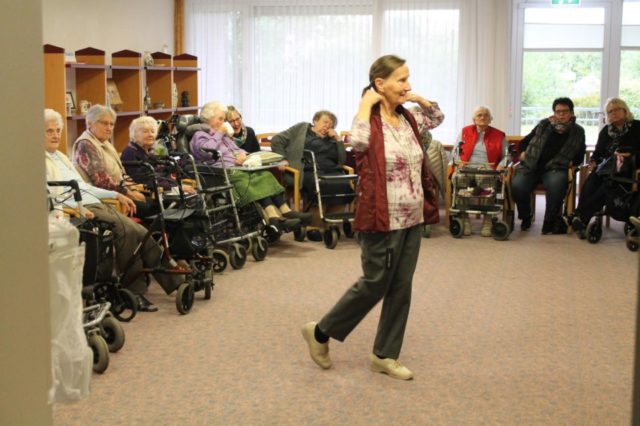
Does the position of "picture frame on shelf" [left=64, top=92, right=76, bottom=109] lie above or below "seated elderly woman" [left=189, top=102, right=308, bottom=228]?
above

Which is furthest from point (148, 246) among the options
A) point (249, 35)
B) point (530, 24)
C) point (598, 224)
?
point (530, 24)

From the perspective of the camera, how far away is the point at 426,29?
10.7 metres

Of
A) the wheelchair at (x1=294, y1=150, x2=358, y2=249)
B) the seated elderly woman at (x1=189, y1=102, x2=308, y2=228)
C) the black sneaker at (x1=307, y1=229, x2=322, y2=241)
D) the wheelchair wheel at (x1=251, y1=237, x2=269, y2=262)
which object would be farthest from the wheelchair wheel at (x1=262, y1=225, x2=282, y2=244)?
the black sneaker at (x1=307, y1=229, x2=322, y2=241)

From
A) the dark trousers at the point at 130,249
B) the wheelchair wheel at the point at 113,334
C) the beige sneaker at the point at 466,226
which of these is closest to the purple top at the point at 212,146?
the dark trousers at the point at 130,249

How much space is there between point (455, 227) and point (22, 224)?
20.5 ft

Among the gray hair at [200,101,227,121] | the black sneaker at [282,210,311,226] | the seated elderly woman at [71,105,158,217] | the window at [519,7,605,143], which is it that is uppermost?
the window at [519,7,605,143]

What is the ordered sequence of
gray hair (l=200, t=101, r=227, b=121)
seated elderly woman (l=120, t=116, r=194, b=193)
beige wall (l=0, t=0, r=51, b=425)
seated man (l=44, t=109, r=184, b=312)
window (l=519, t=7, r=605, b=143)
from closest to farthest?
beige wall (l=0, t=0, r=51, b=425) → seated man (l=44, t=109, r=184, b=312) → seated elderly woman (l=120, t=116, r=194, b=193) → gray hair (l=200, t=101, r=227, b=121) → window (l=519, t=7, r=605, b=143)

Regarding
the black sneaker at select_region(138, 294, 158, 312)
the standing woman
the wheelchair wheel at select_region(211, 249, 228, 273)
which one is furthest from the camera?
the wheelchair wheel at select_region(211, 249, 228, 273)

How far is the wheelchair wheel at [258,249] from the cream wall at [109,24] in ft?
8.56

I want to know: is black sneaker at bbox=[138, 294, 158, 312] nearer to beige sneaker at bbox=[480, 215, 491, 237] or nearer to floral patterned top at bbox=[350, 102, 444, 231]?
floral patterned top at bbox=[350, 102, 444, 231]

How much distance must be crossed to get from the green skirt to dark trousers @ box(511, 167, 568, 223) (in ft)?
7.63

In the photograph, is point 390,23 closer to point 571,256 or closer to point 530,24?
point 530,24

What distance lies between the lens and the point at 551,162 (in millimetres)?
8031

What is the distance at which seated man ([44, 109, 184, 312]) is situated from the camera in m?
5.11
